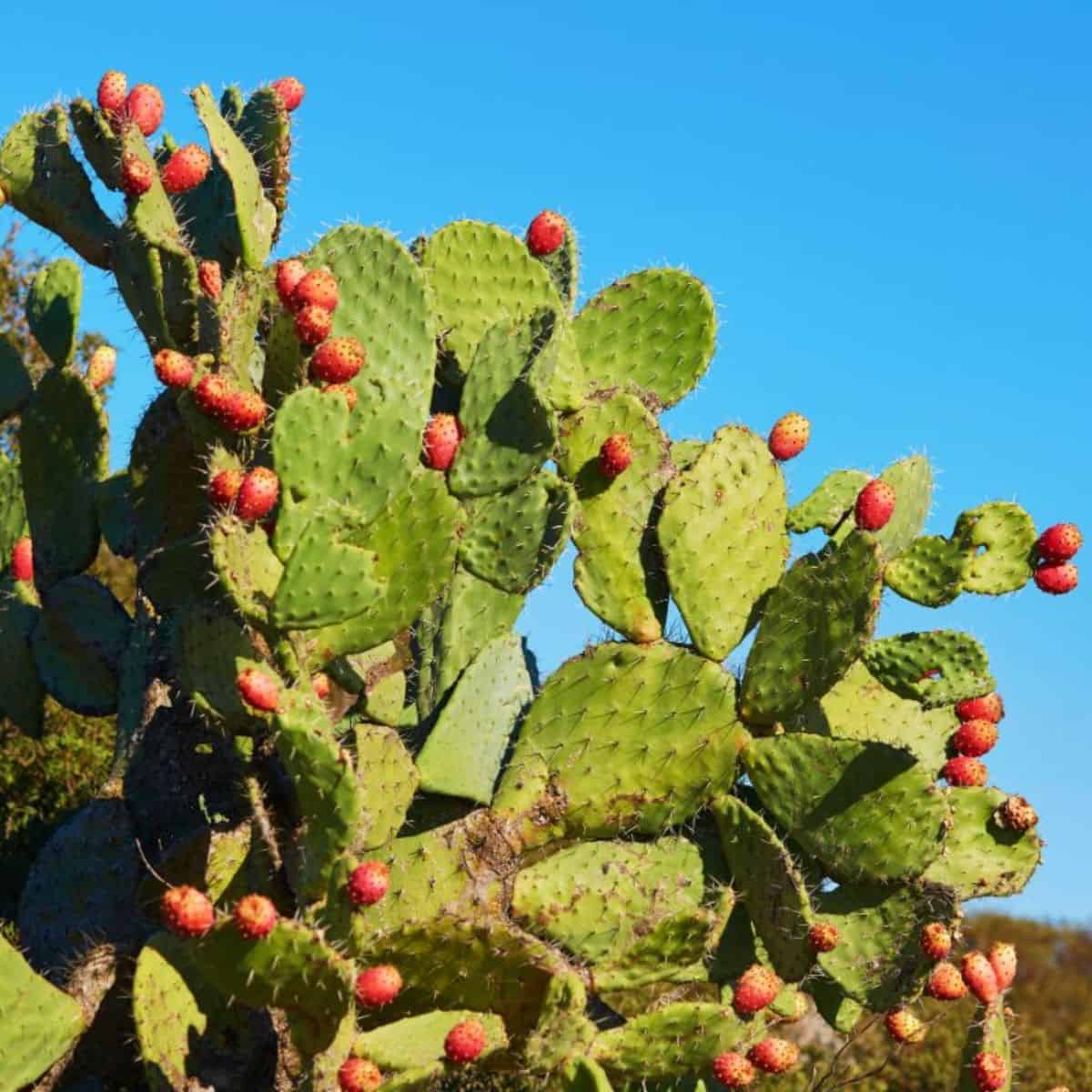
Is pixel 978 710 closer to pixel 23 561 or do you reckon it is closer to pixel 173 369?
pixel 173 369

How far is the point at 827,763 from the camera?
3.85 metres

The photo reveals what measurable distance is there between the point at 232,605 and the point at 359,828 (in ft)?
1.78

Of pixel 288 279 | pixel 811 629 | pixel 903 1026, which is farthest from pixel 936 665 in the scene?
pixel 288 279

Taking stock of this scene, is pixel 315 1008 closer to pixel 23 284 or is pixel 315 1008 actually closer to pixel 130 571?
pixel 130 571

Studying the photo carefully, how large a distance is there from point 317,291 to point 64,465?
57.5 inches

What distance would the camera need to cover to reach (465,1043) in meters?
3.36

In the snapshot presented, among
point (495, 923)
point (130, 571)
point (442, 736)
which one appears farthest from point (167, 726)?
point (130, 571)

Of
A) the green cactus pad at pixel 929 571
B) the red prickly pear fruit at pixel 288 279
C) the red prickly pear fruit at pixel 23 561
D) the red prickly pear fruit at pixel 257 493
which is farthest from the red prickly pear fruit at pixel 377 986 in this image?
the red prickly pear fruit at pixel 23 561

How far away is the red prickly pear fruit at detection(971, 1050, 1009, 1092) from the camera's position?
13.2ft

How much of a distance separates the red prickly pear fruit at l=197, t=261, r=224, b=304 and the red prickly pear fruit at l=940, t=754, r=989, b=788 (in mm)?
2255

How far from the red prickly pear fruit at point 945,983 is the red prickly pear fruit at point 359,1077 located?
142 centimetres

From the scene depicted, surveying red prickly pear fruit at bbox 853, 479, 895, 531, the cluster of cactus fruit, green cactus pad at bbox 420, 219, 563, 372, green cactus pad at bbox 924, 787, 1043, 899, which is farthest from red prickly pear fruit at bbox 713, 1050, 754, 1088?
green cactus pad at bbox 420, 219, 563, 372

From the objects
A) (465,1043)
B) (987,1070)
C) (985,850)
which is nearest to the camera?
(465,1043)

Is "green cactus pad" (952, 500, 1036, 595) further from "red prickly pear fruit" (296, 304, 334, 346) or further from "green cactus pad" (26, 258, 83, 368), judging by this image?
"green cactus pad" (26, 258, 83, 368)
